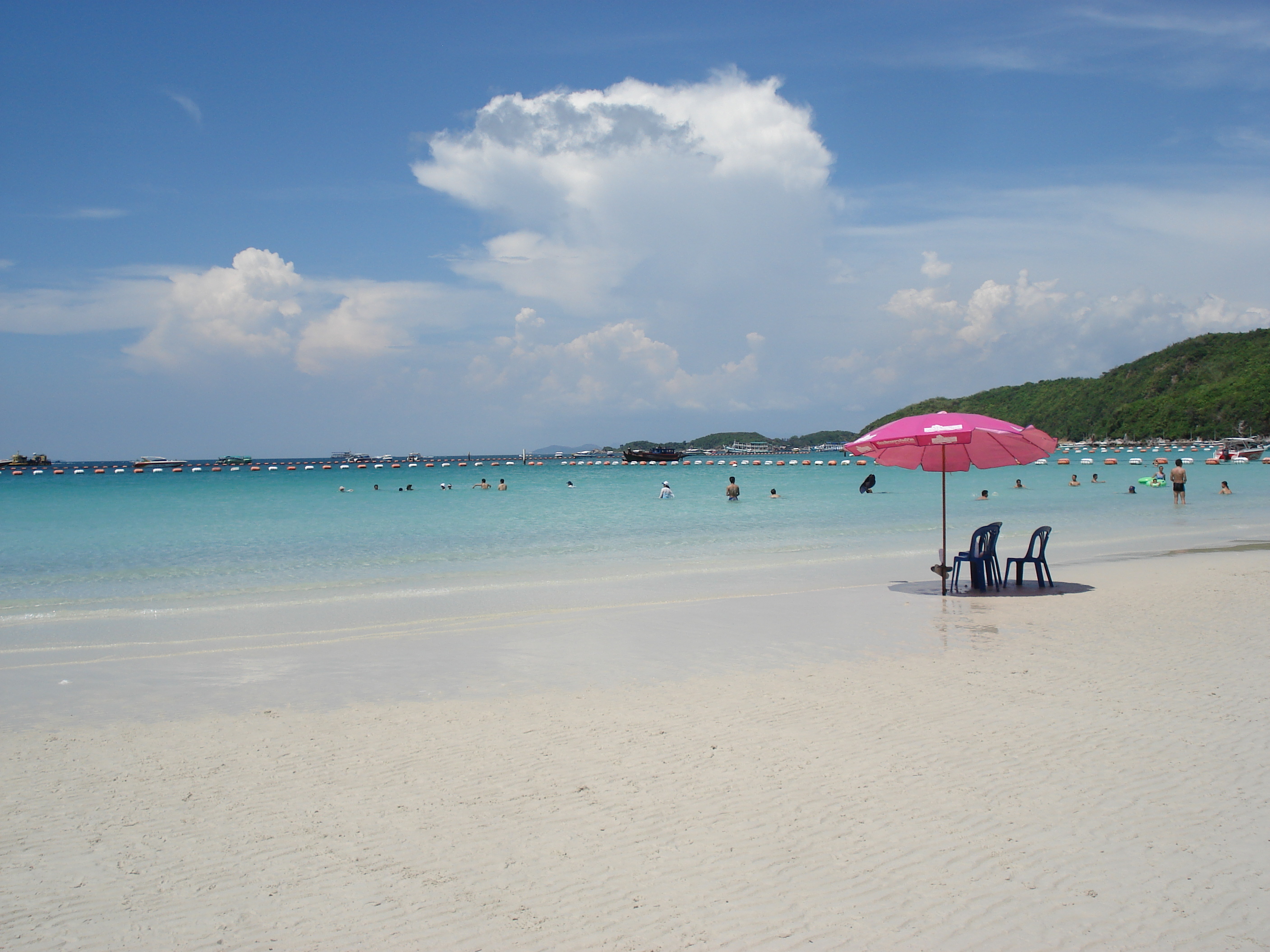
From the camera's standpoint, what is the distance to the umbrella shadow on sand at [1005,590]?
12.3 m

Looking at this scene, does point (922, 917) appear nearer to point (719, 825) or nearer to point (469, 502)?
point (719, 825)

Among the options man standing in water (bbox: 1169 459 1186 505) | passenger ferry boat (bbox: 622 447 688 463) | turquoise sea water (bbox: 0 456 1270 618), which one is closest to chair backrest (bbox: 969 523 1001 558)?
turquoise sea water (bbox: 0 456 1270 618)

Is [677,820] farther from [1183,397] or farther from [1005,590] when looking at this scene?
[1183,397]

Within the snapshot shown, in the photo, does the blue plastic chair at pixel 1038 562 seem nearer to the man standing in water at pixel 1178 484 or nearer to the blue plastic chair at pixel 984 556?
the blue plastic chair at pixel 984 556

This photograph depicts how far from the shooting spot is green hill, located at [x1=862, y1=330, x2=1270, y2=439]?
137250 mm

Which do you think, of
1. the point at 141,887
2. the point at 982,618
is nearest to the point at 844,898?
the point at 141,887

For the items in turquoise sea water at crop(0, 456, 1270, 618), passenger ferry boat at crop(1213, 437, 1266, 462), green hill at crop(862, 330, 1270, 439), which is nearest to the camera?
turquoise sea water at crop(0, 456, 1270, 618)

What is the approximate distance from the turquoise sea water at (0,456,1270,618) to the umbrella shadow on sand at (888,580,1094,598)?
350 cm

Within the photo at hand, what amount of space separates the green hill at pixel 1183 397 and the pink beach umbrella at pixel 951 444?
110m

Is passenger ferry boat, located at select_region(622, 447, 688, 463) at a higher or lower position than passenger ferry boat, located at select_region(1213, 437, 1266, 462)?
higher

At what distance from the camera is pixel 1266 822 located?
4.43 meters

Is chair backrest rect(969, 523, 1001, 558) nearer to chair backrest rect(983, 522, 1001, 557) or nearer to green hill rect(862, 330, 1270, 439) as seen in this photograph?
chair backrest rect(983, 522, 1001, 557)

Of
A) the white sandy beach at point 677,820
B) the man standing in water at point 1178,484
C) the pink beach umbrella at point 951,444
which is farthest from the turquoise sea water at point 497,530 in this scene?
the white sandy beach at point 677,820

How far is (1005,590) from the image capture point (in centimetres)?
1278
